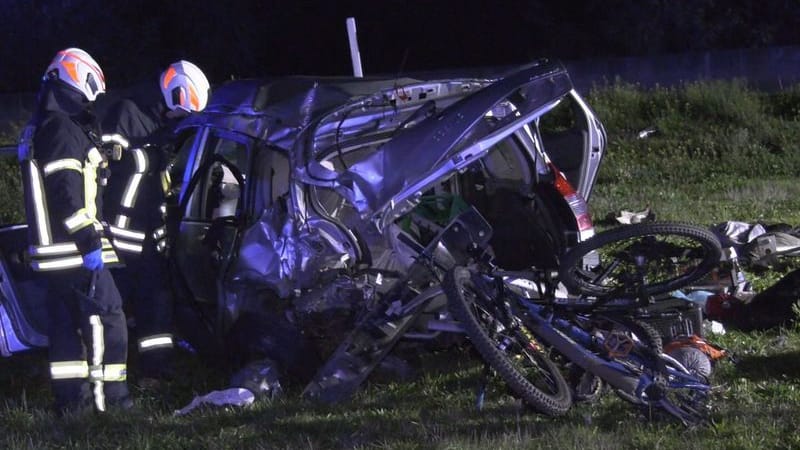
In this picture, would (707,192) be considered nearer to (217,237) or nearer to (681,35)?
(217,237)

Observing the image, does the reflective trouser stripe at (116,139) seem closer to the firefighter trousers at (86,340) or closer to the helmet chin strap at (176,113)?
the helmet chin strap at (176,113)

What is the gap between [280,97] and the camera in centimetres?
638

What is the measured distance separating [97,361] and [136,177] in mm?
1101

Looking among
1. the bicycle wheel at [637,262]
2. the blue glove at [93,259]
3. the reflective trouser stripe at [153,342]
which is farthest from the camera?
the reflective trouser stripe at [153,342]

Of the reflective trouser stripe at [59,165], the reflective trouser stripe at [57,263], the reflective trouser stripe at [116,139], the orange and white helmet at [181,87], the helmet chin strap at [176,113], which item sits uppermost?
the orange and white helmet at [181,87]

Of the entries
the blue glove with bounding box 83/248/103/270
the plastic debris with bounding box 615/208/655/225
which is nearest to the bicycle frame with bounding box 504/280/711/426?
the blue glove with bounding box 83/248/103/270

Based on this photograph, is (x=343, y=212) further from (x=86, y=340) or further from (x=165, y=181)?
(x=86, y=340)

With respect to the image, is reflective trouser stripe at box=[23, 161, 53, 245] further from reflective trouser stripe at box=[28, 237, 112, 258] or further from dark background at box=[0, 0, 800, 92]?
dark background at box=[0, 0, 800, 92]

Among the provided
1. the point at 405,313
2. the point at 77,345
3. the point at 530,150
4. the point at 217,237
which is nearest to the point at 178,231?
the point at 217,237

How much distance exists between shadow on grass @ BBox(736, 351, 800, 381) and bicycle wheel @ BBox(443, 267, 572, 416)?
130 centimetres

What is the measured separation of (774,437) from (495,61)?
1960 centimetres

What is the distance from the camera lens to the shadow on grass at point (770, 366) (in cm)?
589

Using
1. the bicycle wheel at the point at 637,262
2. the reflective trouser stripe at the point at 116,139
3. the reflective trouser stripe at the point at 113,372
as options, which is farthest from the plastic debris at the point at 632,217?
the reflective trouser stripe at the point at 113,372

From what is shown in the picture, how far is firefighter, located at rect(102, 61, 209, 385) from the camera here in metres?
6.42
